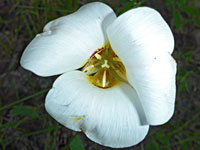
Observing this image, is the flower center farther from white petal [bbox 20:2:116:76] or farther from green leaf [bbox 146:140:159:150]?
green leaf [bbox 146:140:159:150]

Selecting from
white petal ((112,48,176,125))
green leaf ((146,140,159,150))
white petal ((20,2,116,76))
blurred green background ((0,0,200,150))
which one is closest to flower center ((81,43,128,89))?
white petal ((20,2,116,76))

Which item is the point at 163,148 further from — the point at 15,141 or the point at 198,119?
the point at 15,141

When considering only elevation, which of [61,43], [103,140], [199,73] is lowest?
[199,73]

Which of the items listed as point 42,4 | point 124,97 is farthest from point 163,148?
Answer: point 42,4

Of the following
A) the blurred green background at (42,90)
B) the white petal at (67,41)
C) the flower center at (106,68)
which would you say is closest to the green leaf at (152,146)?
the blurred green background at (42,90)

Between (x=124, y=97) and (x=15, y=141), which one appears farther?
(x=15, y=141)

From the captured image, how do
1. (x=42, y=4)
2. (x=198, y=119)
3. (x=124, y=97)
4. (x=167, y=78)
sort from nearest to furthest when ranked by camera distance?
(x=167, y=78) < (x=124, y=97) < (x=42, y=4) < (x=198, y=119)

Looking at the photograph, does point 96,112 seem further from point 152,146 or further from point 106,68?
point 152,146
